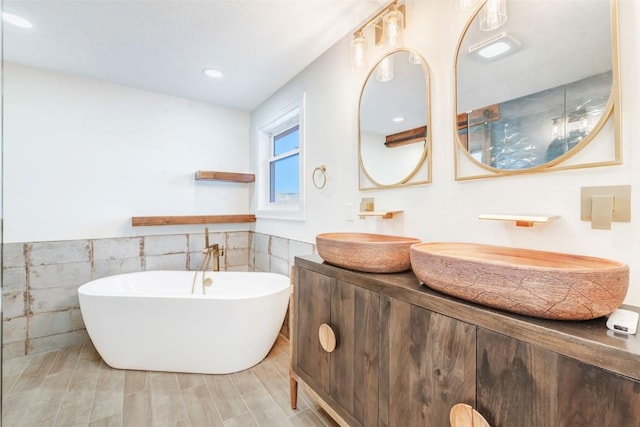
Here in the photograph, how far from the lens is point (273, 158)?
317cm

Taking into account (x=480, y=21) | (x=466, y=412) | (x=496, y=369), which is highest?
(x=480, y=21)

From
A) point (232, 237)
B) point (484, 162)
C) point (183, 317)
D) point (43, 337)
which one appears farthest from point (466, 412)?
point (43, 337)

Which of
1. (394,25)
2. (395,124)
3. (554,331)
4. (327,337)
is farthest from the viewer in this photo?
(395,124)

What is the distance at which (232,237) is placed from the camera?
327cm

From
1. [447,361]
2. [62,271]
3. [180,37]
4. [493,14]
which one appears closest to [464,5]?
[493,14]

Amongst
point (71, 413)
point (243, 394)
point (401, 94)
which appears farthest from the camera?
point (243, 394)

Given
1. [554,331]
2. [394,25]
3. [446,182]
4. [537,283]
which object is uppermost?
[394,25]

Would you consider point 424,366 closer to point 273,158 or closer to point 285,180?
point 285,180

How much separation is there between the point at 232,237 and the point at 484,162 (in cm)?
277

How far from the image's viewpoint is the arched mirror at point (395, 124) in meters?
1.43

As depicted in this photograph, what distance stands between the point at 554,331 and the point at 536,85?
2.88ft

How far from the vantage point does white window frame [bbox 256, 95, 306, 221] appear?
240 centimetres

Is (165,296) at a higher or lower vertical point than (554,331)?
lower

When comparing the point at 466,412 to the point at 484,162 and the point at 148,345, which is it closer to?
the point at 484,162
